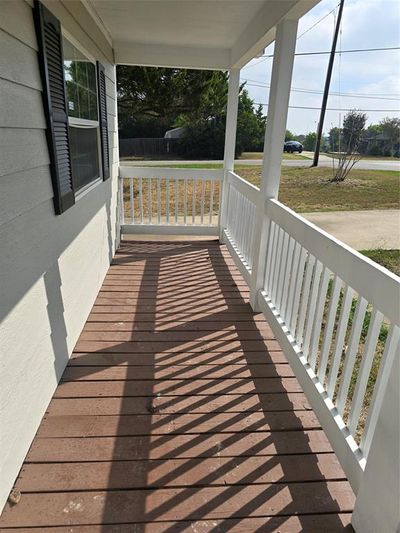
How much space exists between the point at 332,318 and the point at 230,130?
3.23m

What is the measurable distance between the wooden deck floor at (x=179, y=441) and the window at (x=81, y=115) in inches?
45.3

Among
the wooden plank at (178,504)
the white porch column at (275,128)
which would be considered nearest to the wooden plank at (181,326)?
the white porch column at (275,128)

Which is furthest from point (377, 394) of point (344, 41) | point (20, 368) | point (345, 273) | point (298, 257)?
point (344, 41)

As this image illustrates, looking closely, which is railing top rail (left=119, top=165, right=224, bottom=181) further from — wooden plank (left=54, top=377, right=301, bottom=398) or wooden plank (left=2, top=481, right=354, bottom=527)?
wooden plank (left=2, top=481, right=354, bottom=527)

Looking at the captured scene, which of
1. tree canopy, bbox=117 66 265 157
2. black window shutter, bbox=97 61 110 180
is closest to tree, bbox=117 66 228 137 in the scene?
tree canopy, bbox=117 66 265 157

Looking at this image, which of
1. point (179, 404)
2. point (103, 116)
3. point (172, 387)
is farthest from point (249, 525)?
point (103, 116)

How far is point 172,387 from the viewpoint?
6.80ft

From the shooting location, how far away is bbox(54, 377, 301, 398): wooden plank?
2002mm

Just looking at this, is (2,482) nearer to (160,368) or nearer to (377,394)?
(160,368)

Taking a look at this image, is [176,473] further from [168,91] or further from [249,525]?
[168,91]

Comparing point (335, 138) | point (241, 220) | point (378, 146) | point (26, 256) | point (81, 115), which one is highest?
point (81, 115)

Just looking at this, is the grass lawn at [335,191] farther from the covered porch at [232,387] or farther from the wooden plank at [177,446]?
the wooden plank at [177,446]

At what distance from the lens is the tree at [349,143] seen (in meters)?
11.8

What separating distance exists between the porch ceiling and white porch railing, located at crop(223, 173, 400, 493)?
1.24 metres
